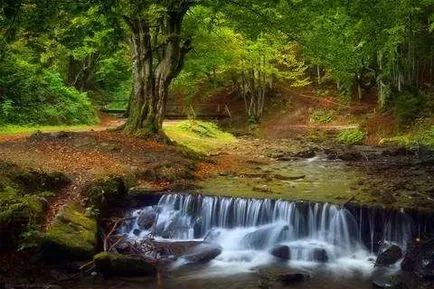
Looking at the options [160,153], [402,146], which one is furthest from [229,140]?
[160,153]

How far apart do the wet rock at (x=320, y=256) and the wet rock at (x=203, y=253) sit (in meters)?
2.11

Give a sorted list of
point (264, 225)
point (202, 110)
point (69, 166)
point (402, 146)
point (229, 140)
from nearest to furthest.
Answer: point (264, 225), point (69, 166), point (402, 146), point (229, 140), point (202, 110)

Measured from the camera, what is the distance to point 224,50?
31.2 metres

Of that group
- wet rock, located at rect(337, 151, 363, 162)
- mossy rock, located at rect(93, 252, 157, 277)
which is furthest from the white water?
wet rock, located at rect(337, 151, 363, 162)

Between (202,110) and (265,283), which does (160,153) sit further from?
(202,110)

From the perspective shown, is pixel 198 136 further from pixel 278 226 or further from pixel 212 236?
pixel 278 226

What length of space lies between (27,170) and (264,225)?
18.8 feet

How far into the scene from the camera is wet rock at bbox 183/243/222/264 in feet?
36.8

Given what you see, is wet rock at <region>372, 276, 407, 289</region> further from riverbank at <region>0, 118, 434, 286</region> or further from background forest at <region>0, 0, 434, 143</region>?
background forest at <region>0, 0, 434, 143</region>

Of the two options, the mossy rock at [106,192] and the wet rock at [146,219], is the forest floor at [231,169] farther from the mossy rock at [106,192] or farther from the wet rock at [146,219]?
the wet rock at [146,219]

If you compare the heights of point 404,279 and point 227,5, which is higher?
point 227,5

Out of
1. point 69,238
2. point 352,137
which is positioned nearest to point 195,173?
point 69,238

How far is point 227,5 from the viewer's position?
17.7m

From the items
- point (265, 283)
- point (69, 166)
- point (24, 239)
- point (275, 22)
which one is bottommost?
point (265, 283)
